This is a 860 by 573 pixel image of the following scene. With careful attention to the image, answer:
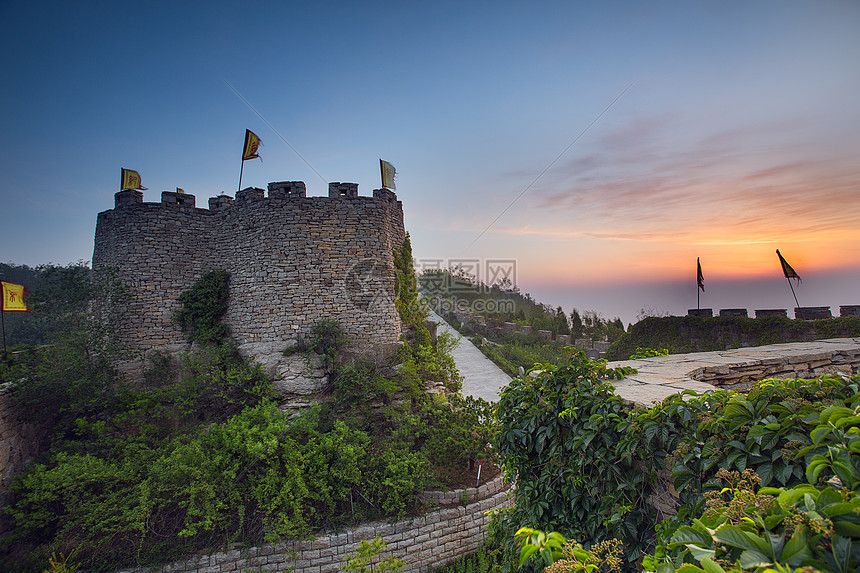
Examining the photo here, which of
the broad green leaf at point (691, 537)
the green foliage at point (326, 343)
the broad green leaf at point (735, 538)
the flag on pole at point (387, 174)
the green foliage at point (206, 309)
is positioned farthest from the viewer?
the flag on pole at point (387, 174)

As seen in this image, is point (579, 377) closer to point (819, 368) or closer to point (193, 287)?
point (819, 368)

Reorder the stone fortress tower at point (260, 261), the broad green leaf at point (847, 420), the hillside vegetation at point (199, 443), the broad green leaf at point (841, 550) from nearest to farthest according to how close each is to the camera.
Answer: the broad green leaf at point (841, 550) < the broad green leaf at point (847, 420) < the hillside vegetation at point (199, 443) < the stone fortress tower at point (260, 261)

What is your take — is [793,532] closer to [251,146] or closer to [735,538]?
[735,538]

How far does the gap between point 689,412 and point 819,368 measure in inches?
147

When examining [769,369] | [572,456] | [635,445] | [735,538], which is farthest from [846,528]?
[769,369]

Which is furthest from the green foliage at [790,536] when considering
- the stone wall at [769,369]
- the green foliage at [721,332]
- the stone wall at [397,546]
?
the green foliage at [721,332]

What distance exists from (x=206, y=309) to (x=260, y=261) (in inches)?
72.1

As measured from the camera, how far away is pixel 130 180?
8453 mm

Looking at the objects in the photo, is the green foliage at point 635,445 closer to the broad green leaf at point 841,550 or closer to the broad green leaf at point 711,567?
the broad green leaf at point 841,550

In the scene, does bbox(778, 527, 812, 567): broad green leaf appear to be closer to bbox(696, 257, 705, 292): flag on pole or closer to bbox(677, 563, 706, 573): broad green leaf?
bbox(677, 563, 706, 573): broad green leaf

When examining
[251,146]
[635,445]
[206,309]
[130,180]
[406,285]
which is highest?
[251,146]

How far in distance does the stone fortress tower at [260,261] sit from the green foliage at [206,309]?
0.58 ft

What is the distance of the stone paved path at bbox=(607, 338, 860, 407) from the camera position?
332 centimetres

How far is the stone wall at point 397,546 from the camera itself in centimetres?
540
